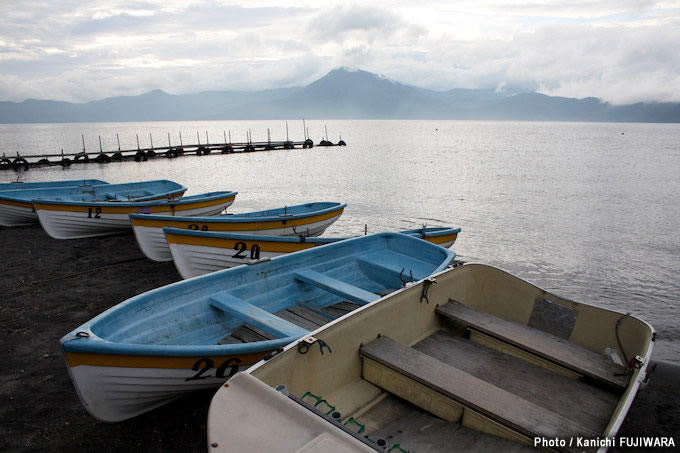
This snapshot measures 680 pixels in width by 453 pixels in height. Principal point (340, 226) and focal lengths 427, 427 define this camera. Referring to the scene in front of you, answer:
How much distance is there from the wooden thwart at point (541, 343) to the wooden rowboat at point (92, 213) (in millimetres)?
9632

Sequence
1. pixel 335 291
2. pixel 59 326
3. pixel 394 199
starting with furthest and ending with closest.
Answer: pixel 394 199 → pixel 59 326 → pixel 335 291

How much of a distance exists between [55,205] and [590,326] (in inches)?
506

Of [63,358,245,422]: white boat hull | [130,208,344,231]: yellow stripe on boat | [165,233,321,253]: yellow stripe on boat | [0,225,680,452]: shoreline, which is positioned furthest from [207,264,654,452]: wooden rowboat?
[130,208,344,231]: yellow stripe on boat

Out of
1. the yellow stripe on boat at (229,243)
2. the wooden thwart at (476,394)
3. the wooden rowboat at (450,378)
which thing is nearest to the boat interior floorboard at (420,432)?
the wooden rowboat at (450,378)

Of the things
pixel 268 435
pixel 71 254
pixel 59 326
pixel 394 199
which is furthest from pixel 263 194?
pixel 268 435

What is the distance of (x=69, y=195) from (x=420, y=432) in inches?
603

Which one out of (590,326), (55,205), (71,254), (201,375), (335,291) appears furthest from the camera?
(55,205)

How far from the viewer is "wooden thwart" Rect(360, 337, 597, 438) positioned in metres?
3.32

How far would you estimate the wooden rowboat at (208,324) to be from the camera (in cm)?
394

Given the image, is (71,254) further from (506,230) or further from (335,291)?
(506,230)

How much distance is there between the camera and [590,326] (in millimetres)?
5031

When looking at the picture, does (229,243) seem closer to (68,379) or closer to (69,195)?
(68,379)

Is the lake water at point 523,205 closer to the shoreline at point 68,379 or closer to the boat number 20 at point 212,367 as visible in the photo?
the shoreline at point 68,379

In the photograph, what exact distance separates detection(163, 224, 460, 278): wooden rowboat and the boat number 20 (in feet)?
11.0
